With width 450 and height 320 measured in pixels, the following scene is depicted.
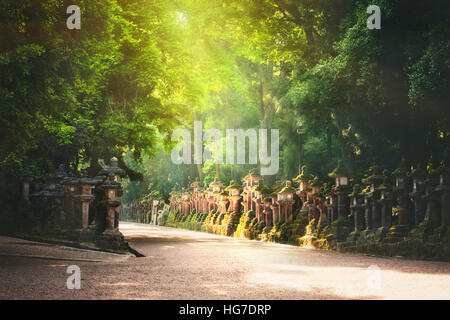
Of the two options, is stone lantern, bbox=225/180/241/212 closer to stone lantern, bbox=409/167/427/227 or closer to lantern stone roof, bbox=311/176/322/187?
lantern stone roof, bbox=311/176/322/187

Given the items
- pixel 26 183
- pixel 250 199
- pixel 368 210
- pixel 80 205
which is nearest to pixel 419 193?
pixel 368 210

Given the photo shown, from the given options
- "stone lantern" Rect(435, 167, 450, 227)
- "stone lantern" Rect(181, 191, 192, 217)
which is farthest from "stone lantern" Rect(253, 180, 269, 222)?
"stone lantern" Rect(181, 191, 192, 217)

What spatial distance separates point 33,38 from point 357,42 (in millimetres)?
9329

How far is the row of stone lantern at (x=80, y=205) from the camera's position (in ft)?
53.3

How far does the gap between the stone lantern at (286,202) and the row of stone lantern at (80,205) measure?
809cm

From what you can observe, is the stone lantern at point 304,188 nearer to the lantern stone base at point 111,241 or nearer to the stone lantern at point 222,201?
the lantern stone base at point 111,241

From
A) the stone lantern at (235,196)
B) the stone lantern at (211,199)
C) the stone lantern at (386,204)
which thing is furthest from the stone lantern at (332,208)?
the stone lantern at (211,199)

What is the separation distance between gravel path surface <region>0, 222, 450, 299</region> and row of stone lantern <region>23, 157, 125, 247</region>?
348 cm

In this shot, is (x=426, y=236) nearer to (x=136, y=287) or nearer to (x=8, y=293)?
(x=136, y=287)

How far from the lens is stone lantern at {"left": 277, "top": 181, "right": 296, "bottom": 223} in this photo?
2308 cm

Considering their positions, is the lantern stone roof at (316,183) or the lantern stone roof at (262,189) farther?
the lantern stone roof at (262,189)

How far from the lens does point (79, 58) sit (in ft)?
41.9

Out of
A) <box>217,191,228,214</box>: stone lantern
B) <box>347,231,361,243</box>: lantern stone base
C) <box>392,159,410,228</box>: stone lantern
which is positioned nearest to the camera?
<box>392,159,410,228</box>: stone lantern

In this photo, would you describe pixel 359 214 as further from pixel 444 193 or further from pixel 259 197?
pixel 259 197
